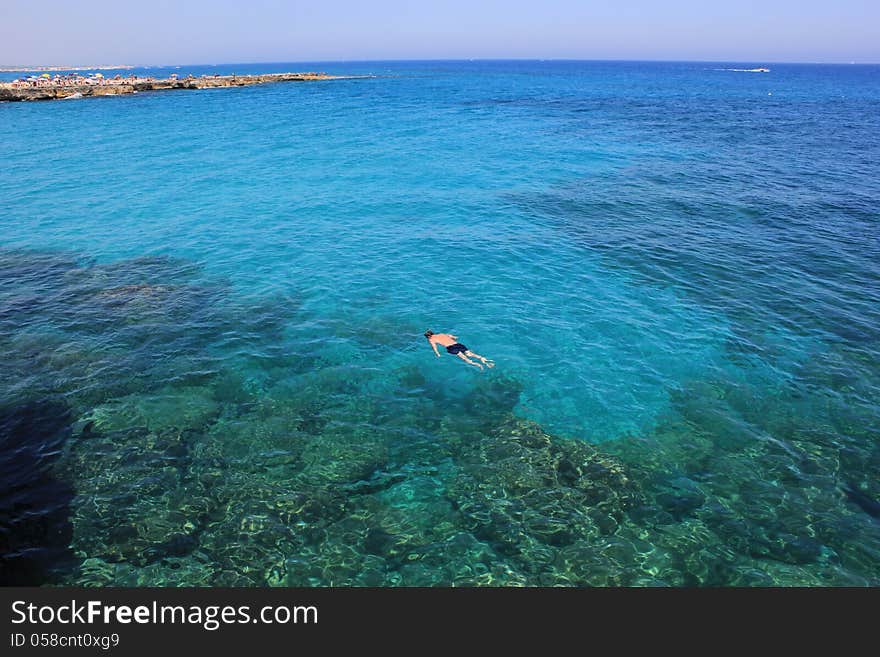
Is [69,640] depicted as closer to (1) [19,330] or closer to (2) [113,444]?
(2) [113,444]

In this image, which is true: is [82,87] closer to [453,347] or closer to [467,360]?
[453,347]

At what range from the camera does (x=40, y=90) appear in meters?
128

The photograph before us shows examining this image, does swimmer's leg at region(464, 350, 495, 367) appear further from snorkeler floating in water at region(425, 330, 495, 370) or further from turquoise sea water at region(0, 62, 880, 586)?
turquoise sea water at region(0, 62, 880, 586)

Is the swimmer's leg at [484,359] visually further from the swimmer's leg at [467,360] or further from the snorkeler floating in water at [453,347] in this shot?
the swimmer's leg at [467,360]

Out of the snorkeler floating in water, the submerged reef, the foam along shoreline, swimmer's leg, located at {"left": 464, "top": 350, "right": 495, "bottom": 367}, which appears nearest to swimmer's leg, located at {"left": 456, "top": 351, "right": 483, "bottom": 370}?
the snorkeler floating in water

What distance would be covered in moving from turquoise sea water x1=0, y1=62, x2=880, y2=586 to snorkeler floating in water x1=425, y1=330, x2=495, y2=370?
25.6 inches

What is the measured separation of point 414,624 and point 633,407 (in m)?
13.1

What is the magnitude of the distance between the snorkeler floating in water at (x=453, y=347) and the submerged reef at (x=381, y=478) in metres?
1.37

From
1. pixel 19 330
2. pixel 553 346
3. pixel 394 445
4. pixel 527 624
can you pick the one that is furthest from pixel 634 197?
pixel 19 330

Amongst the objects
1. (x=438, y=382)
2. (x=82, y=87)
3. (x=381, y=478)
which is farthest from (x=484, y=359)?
(x=82, y=87)

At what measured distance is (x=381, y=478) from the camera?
16328 millimetres

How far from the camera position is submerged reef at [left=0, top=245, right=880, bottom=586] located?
1349 cm

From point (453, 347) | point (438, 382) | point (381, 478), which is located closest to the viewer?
point (381, 478)

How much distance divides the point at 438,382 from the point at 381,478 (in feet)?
18.8
